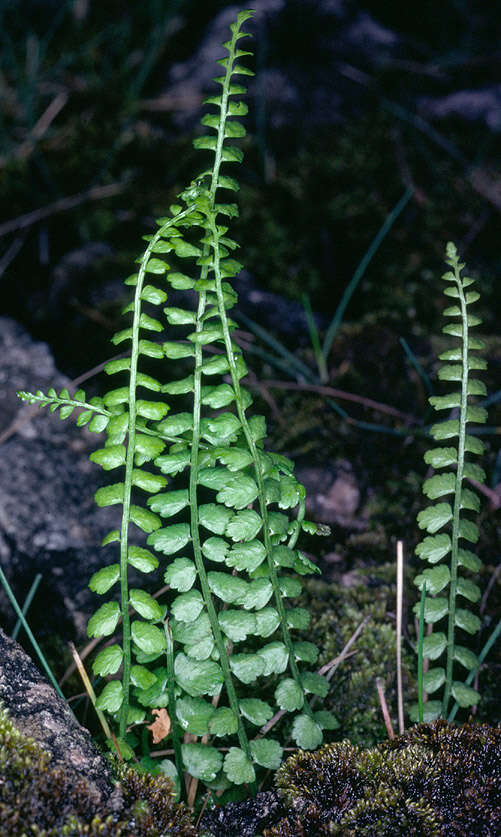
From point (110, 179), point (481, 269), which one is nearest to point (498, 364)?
point (481, 269)

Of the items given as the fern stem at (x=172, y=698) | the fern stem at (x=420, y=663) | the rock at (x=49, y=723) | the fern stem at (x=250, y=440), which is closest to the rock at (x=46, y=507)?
the rock at (x=49, y=723)

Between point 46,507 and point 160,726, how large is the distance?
104 cm

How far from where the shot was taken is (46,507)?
2.69 m

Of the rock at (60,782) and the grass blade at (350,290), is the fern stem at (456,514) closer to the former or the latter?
the rock at (60,782)

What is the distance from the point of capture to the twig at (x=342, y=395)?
3111 millimetres

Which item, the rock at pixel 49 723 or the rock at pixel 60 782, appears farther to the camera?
the rock at pixel 49 723

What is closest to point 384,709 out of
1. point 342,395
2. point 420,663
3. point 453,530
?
point 420,663

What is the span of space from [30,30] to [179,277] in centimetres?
400

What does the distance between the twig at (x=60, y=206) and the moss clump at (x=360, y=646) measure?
2.80 m

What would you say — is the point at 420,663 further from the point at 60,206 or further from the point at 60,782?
the point at 60,206

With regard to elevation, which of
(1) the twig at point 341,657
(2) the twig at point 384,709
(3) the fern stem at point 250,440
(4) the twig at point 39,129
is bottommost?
(2) the twig at point 384,709

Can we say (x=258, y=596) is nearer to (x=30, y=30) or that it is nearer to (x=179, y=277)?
(x=179, y=277)

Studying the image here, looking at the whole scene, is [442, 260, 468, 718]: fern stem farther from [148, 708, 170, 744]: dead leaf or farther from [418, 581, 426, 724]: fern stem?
Result: [148, 708, 170, 744]: dead leaf

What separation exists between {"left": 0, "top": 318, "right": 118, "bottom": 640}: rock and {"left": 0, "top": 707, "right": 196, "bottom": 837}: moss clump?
Result: 2.73ft
